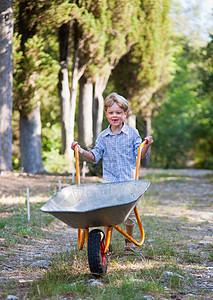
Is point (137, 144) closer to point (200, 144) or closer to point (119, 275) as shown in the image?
point (119, 275)

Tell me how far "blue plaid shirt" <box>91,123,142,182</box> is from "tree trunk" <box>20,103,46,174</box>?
8.01m

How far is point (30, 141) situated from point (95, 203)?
28.2 feet

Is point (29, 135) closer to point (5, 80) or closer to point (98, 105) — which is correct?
point (5, 80)

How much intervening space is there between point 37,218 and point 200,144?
62.3 ft

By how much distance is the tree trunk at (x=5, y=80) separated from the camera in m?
9.75

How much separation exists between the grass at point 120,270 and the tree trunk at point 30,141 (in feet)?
20.5

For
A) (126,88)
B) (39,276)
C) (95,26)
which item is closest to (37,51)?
(95,26)

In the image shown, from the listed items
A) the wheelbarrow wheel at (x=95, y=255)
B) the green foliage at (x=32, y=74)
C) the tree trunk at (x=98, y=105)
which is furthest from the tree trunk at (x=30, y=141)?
the wheelbarrow wheel at (x=95, y=255)

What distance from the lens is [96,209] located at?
304cm

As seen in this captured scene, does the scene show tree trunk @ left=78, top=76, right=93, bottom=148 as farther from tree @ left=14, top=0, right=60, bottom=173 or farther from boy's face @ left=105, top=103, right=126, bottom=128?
boy's face @ left=105, top=103, right=126, bottom=128

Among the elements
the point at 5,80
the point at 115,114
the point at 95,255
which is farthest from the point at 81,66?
the point at 95,255

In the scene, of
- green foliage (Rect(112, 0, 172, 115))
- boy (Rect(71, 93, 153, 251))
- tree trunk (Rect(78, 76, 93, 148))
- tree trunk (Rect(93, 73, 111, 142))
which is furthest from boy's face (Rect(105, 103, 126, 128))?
green foliage (Rect(112, 0, 172, 115))

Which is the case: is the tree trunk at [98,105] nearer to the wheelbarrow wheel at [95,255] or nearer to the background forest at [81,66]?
the background forest at [81,66]

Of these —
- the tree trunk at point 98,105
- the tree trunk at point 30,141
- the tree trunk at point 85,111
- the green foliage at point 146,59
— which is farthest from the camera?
the green foliage at point 146,59
